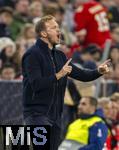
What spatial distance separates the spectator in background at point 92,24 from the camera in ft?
53.8

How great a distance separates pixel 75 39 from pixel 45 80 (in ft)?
22.9

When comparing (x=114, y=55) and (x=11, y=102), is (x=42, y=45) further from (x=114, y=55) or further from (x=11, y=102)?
(x=114, y=55)

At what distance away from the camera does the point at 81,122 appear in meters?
12.2

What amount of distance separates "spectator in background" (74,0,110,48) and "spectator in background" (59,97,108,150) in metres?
4.07

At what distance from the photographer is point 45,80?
31.2 ft

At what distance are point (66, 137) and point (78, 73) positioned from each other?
8.14ft

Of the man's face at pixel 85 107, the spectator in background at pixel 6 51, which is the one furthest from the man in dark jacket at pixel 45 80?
the spectator in background at pixel 6 51

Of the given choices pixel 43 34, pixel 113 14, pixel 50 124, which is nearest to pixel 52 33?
→ pixel 43 34

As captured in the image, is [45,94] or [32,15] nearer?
[45,94]

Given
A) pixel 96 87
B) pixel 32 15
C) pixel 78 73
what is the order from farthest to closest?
pixel 32 15 → pixel 96 87 → pixel 78 73

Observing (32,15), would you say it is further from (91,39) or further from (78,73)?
(78,73)

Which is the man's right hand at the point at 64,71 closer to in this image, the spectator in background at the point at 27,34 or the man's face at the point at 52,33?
the man's face at the point at 52,33

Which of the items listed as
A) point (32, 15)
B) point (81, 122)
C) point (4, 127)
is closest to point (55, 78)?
point (4, 127)

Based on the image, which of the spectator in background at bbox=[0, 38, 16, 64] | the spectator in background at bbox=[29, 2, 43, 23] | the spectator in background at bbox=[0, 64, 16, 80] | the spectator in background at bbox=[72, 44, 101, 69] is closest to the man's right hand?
the spectator in background at bbox=[0, 64, 16, 80]
